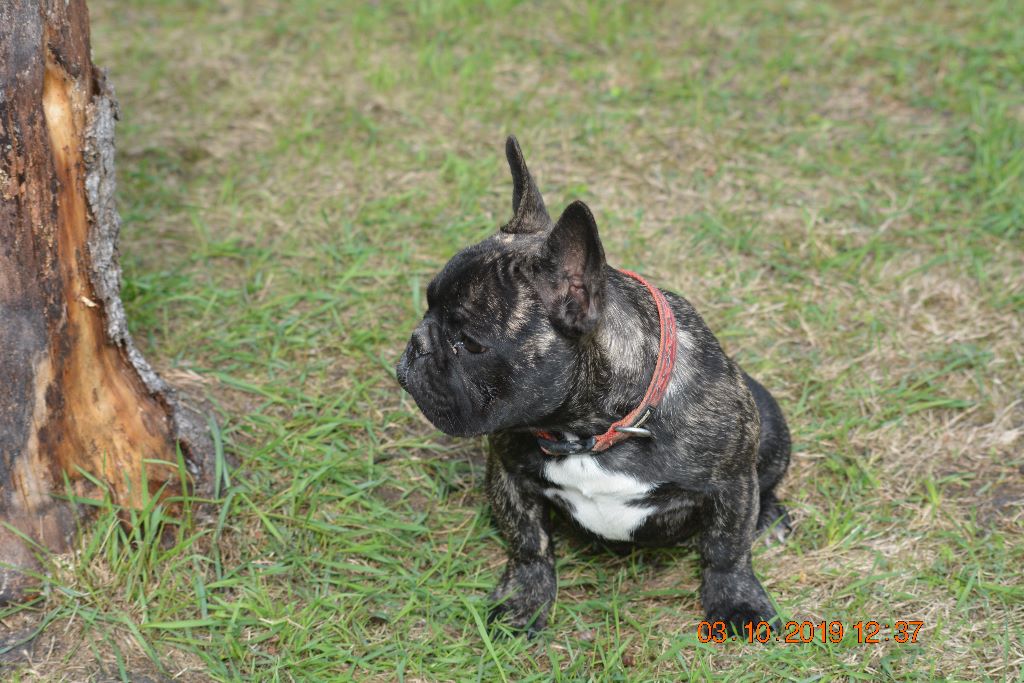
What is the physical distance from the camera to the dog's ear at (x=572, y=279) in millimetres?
2768

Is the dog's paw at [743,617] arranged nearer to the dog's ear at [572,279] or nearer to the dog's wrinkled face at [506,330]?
the dog's wrinkled face at [506,330]

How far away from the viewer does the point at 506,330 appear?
2.96 m

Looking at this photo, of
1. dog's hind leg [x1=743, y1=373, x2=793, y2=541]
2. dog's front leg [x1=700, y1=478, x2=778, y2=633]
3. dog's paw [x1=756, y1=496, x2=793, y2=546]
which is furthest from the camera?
dog's paw [x1=756, y1=496, x2=793, y2=546]

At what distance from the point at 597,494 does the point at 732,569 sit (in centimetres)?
58

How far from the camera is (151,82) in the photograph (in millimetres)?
6402

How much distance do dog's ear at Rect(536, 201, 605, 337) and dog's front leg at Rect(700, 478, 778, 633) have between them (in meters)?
0.85

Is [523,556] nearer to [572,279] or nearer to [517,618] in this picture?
[517,618]

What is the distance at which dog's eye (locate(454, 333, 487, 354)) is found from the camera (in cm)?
300

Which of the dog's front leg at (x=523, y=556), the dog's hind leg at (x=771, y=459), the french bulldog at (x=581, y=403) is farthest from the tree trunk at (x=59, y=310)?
the dog's hind leg at (x=771, y=459)

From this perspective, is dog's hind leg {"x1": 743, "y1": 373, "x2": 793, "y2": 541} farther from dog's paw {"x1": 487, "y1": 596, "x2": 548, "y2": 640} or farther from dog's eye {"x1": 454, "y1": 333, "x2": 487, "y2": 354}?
dog's eye {"x1": 454, "y1": 333, "x2": 487, "y2": 354}

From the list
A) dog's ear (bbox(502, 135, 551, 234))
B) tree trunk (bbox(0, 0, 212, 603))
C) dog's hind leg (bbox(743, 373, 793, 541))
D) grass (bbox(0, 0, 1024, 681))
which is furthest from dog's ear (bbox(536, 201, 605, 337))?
tree trunk (bbox(0, 0, 212, 603))

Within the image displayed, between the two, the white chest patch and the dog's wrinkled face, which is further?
the white chest patch

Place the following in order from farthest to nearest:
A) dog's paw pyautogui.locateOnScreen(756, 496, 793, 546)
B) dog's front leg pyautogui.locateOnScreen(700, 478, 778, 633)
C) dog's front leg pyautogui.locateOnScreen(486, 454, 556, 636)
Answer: dog's paw pyautogui.locateOnScreen(756, 496, 793, 546)
dog's front leg pyautogui.locateOnScreen(486, 454, 556, 636)
dog's front leg pyautogui.locateOnScreen(700, 478, 778, 633)

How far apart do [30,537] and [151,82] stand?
378 centimetres
